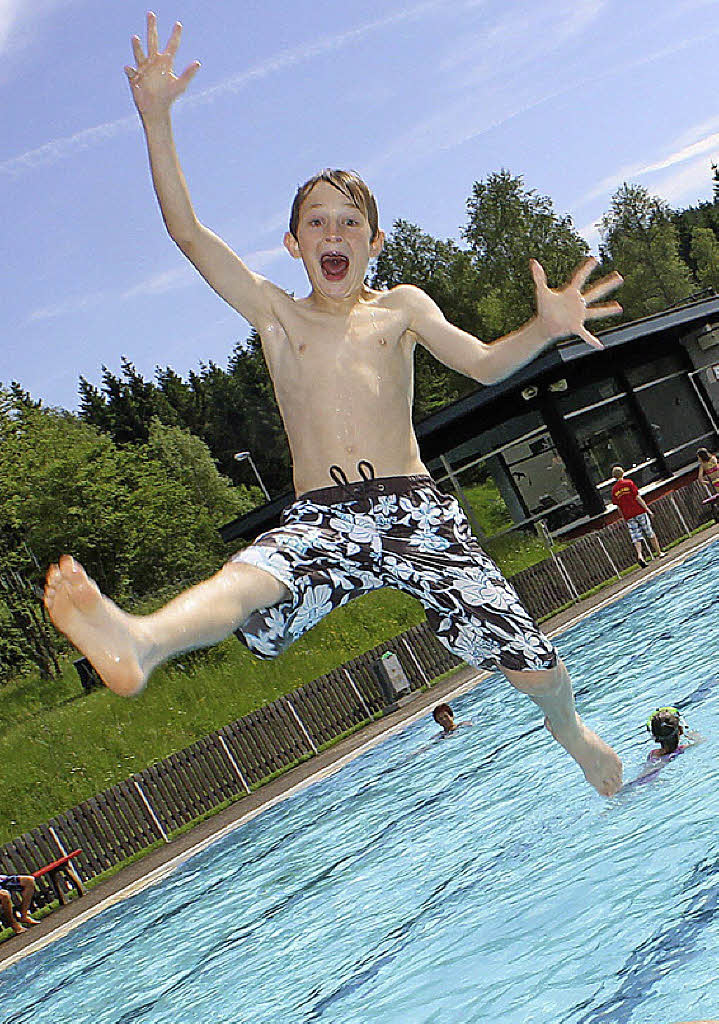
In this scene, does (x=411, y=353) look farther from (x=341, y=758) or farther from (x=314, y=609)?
(x=341, y=758)

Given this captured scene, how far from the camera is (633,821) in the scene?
8086 millimetres

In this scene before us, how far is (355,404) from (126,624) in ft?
4.26

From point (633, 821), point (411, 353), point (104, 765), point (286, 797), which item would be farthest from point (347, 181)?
point (104, 765)

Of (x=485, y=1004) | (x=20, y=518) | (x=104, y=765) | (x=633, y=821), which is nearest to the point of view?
(x=485, y=1004)

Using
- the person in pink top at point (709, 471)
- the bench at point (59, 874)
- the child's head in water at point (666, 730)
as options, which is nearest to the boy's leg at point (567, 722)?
the child's head in water at point (666, 730)

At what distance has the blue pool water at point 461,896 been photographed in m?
6.40

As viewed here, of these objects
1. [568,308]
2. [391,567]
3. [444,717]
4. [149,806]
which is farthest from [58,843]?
[568,308]

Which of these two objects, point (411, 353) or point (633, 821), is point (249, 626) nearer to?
point (411, 353)

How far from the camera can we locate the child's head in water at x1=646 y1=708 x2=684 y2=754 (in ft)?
28.8

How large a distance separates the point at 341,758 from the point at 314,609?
10573 millimetres

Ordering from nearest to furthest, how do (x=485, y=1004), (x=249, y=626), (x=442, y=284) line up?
(x=249, y=626)
(x=485, y=1004)
(x=442, y=284)

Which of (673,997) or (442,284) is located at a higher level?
(442,284)

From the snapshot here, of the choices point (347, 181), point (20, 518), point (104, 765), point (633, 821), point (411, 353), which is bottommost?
point (633, 821)

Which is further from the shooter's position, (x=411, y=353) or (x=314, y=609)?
(x=411, y=353)
